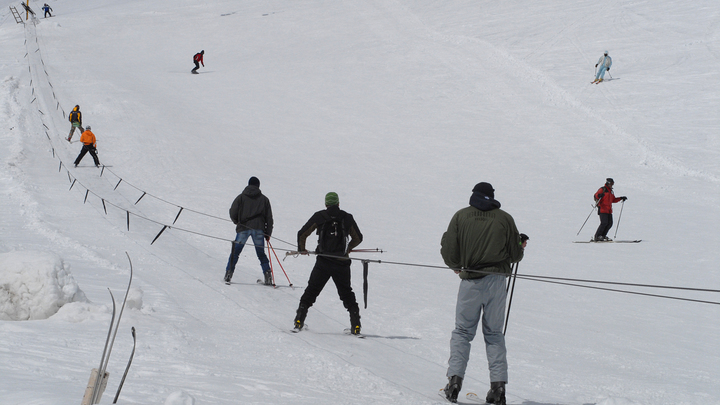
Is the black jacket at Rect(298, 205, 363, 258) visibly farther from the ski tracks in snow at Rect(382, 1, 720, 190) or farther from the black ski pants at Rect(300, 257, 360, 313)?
the ski tracks in snow at Rect(382, 1, 720, 190)

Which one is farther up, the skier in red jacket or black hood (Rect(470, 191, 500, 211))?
the skier in red jacket

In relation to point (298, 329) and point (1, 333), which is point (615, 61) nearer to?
point (298, 329)

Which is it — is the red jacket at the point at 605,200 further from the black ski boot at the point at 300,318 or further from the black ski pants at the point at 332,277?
the black ski boot at the point at 300,318

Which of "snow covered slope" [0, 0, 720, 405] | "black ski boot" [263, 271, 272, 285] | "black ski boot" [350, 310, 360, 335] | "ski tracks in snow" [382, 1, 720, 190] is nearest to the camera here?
"snow covered slope" [0, 0, 720, 405]

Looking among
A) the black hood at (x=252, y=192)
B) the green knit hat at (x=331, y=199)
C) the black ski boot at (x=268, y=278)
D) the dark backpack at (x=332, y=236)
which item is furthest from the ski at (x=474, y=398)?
the black hood at (x=252, y=192)

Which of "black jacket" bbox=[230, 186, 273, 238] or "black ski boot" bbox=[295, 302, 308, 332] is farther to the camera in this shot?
"black jacket" bbox=[230, 186, 273, 238]

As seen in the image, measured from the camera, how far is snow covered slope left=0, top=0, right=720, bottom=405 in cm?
532

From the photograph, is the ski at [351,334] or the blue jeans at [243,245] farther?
the blue jeans at [243,245]

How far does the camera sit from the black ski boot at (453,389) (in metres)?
4.55

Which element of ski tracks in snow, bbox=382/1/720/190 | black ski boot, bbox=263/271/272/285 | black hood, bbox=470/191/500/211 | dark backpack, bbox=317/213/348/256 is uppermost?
ski tracks in snow, bbox=382/1/720/190

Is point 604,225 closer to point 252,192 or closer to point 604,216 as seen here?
point 604,216

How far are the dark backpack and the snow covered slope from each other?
2.96 feet

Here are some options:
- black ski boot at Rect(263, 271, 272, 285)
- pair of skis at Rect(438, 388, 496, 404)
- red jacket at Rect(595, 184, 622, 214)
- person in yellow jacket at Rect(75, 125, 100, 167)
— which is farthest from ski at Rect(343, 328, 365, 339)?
person in yellow jacket at Rect(75, 125, 100, 167)

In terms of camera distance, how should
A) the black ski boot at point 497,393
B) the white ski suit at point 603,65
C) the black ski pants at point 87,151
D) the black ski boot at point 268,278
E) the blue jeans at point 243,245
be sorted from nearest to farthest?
the black ski boot at point 497,393
the blue jeans at point 243,245
the black ski boot at point 268,278
the black ski pants at point 87,151
the white ski suit at point 603,65
